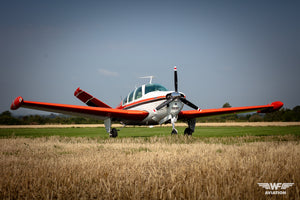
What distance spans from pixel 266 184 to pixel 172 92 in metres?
10.2

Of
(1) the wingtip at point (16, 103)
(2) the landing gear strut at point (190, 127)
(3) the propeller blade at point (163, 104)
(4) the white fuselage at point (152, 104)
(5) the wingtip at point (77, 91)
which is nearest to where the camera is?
(1) the wingtip at point (16, 103)

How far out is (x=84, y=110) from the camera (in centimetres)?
1361

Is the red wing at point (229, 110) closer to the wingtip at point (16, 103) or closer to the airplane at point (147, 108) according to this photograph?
the airplane at point (147, 108)

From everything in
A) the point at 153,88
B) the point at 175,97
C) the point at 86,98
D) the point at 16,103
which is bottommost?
the point at 16,103

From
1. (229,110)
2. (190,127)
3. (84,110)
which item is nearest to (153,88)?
(190,127)

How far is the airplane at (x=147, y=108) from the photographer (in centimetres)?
1332

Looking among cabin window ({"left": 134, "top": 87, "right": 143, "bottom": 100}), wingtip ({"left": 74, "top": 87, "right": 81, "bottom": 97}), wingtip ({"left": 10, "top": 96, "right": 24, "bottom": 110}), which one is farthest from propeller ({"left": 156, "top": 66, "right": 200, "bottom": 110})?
wingtip ({"left": 10, "top": 96, "right": 24, "bottom": 110})

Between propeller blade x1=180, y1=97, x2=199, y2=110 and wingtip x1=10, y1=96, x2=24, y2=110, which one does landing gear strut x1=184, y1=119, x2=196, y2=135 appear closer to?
propeller blade x1=180, y1=97, x2=199, y2=110

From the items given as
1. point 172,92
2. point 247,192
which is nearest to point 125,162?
point 247,192

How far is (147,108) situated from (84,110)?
3.93 meters

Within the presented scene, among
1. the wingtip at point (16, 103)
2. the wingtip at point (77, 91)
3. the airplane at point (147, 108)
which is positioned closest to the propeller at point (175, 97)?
the airplane at point (147, 108)

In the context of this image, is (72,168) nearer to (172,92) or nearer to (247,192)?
(247,192)

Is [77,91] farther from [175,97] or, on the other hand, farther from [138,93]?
[175,97]

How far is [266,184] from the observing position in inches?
136
